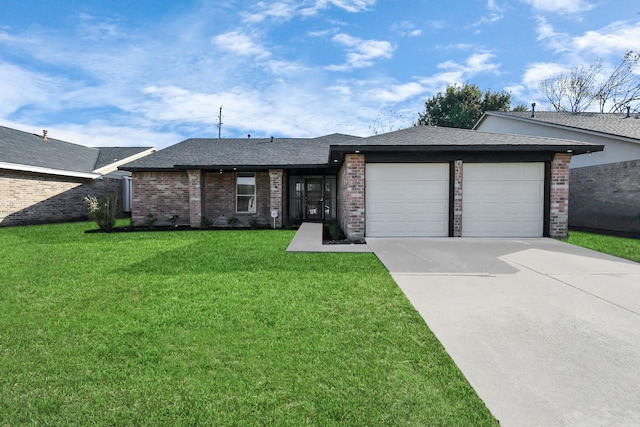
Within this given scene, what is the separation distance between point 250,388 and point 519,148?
9.33 metres

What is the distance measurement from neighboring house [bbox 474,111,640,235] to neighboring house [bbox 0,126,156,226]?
76.9 feet

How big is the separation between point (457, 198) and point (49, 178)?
18.7 meters

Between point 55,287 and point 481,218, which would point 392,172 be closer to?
point 481,218

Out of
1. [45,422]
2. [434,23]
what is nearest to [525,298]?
[45,422]

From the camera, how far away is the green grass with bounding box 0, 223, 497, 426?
2.00 meters

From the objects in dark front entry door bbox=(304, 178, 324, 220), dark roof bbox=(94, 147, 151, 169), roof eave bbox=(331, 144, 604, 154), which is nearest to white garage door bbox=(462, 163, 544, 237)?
roof eave bbox=(331, 144, 604, 154)

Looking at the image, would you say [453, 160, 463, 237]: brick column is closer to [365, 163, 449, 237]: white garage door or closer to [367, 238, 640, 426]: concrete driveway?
[365, 163, 449, 237]: white garage door

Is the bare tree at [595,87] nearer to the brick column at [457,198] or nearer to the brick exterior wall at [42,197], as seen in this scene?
the brick column at [457,198]

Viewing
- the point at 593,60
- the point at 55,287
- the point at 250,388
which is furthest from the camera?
the point at 593,60

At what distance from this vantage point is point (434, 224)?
9.38 meters

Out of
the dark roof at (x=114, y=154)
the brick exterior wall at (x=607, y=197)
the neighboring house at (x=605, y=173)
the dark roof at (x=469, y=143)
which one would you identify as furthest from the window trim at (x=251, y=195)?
the brick exterior wall at (x=607, y=197)

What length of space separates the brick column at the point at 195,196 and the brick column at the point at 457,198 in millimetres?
9596

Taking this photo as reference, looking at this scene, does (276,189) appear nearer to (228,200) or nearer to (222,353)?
(228,200)

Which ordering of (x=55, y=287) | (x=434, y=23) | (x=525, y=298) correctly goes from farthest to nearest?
1. (x=434, y=23)
2. (x=55, y=287)
3. (x=525, y=298)
